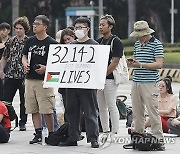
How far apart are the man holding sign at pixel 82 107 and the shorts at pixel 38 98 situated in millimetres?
448

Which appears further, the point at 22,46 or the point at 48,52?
the point at 22,46

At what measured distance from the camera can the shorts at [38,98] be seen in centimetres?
1121

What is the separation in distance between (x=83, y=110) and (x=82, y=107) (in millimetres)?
48

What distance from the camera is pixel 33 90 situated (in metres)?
11.3

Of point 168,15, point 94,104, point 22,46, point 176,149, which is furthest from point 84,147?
point 168,15

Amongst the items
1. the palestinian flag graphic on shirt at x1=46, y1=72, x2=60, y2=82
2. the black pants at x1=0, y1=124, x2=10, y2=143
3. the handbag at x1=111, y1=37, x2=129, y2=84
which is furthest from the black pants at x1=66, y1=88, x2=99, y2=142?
the black pants at x1=0, y1=124, x2=10, y2=143

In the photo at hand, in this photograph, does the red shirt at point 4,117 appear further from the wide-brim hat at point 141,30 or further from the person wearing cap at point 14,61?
the wide-brim hat at point 141,30

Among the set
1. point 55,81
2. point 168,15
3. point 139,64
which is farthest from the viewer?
point 168,15

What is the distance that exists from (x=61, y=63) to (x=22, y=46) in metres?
1.86

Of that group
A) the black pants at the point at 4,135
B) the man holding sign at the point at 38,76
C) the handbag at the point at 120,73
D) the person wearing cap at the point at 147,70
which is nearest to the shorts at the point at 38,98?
the man holding sign at the point at 38,76

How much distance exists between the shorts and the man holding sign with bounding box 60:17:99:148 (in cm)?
45

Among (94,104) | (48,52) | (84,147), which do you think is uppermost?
(48,52)

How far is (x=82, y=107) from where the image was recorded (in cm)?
1085

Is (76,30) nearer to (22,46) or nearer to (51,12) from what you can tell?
(22,46)
